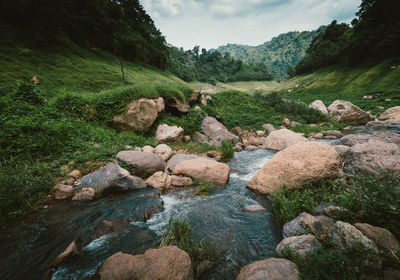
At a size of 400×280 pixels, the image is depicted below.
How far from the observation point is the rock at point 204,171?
6.01 metres

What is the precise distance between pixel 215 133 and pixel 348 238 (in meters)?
10.3

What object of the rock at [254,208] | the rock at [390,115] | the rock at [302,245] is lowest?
the rock at [254,208]

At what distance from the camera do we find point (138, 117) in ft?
32.6

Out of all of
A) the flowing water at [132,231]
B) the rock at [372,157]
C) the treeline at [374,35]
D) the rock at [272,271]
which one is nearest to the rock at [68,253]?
the flowing water at [132,231]

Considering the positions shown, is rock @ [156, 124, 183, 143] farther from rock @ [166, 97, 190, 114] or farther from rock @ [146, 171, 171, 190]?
rock @ [146, 171, 171, 190]

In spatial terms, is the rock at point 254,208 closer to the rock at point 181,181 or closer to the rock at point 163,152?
the rock at point 181,181

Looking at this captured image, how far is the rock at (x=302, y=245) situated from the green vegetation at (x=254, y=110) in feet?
41.8

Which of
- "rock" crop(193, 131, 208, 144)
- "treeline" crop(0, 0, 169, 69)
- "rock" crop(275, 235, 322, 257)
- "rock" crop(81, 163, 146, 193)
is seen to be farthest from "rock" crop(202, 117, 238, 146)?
"treeline" crop(0, 0, 169, 69)

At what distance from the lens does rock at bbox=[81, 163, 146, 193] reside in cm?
513

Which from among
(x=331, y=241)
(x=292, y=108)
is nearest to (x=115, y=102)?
(x=331, y=241)

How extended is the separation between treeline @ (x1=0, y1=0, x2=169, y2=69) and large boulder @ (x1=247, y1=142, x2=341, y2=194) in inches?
813

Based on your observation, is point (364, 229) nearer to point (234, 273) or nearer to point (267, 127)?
point (234, 273)

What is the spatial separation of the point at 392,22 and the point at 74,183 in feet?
200

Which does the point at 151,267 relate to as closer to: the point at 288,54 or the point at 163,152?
the point at 163,152
